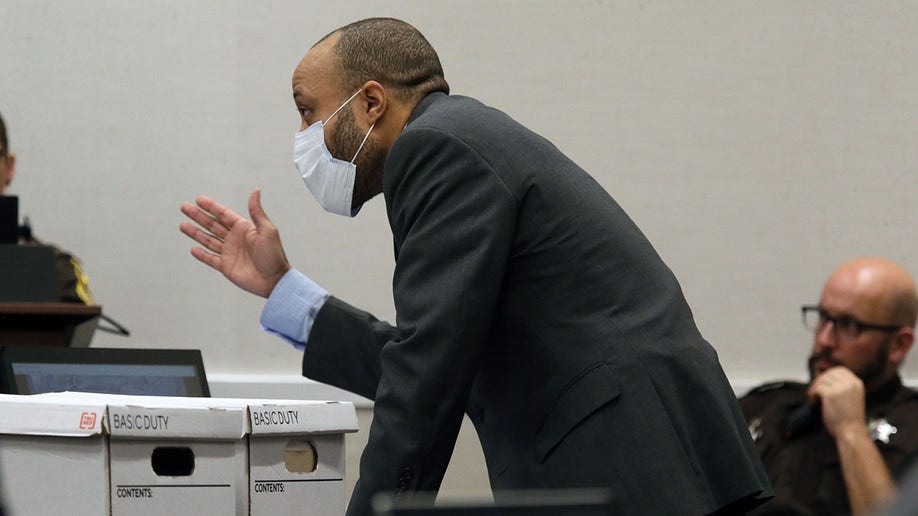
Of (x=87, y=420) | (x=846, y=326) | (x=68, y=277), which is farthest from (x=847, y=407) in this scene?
(x=87, y=420)

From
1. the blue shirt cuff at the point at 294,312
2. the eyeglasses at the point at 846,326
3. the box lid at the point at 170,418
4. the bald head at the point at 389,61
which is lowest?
the eyeglasses at the point at 846,326

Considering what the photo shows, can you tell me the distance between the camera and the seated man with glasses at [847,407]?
288cm

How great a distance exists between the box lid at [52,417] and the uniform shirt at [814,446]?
187 centimetres

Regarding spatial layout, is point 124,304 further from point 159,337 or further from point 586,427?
point 586,427

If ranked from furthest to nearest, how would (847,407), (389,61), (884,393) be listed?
(884,393) < (847,407) < (389,61)

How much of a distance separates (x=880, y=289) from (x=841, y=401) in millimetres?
398

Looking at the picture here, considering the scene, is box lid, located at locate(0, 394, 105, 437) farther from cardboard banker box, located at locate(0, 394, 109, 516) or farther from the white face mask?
the white face mask

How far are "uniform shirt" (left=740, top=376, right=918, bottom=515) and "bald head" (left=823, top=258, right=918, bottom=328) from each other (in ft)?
0.61

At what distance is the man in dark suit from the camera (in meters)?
1.50

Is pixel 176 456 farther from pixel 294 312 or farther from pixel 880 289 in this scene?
pixel 880 289

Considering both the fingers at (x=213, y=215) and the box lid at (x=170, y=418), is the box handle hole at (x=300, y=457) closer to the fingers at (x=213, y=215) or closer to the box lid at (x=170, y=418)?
the box lid at (x=170, y=418)

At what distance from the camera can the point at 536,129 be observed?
357cm

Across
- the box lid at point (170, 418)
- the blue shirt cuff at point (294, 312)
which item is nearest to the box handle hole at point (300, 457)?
the box lid at point (170, 418)

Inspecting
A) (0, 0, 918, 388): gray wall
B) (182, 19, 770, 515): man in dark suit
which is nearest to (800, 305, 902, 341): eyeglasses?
(0, 0, 918, 388): gray wall
